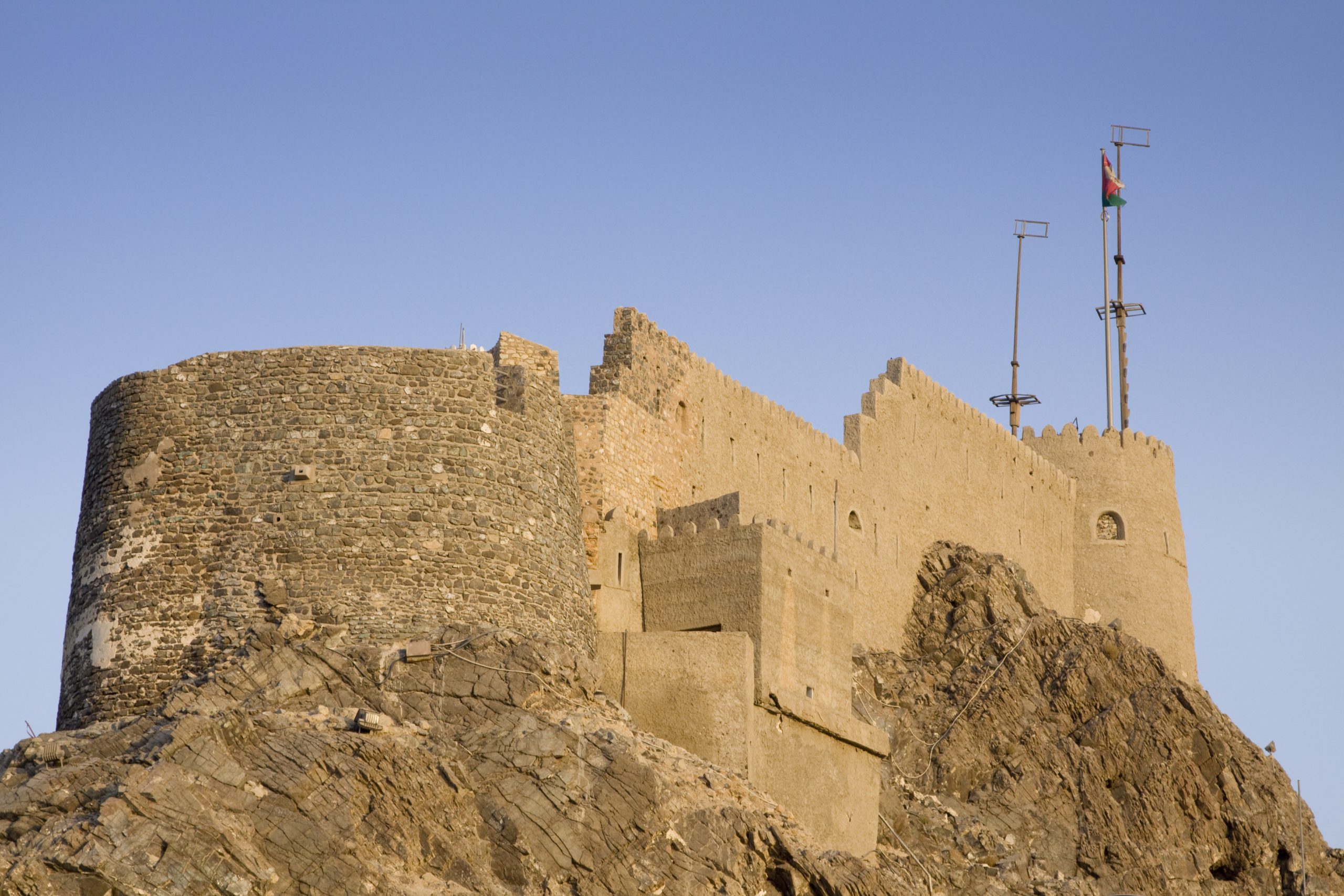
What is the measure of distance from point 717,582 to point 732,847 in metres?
5.70

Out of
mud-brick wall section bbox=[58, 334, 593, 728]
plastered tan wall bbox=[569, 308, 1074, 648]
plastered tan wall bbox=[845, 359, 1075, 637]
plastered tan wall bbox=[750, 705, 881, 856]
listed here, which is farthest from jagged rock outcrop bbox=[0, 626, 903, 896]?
plastered tan wall bbox=[845, 359, 1075, 637]

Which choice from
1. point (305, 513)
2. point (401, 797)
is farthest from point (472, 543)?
point (401, 797)

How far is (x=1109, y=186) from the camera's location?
58438 mm

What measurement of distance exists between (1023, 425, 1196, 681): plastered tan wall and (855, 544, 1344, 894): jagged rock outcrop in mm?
6488

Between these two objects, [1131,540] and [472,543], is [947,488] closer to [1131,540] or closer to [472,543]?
[1131,540]

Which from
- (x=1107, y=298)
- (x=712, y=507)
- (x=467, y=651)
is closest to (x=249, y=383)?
(x=467, y=651)

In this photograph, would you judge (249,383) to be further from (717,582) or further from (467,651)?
(717,582)

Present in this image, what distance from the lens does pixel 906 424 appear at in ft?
151

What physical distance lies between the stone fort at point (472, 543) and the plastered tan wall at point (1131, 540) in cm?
1655

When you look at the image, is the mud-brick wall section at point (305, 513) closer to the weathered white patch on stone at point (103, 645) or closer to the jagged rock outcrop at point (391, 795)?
the weathered white patch on stone at point (103, 645)

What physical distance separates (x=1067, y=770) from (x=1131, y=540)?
474 inches

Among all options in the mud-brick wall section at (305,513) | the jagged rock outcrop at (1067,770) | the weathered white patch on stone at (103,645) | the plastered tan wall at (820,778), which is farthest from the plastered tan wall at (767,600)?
the weathered white patch on stone at (103,645)

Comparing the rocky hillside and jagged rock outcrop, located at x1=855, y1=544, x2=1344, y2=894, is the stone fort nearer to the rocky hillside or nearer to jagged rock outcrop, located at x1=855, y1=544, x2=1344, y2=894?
the rocky hillside

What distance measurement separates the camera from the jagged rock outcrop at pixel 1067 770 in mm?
39719
